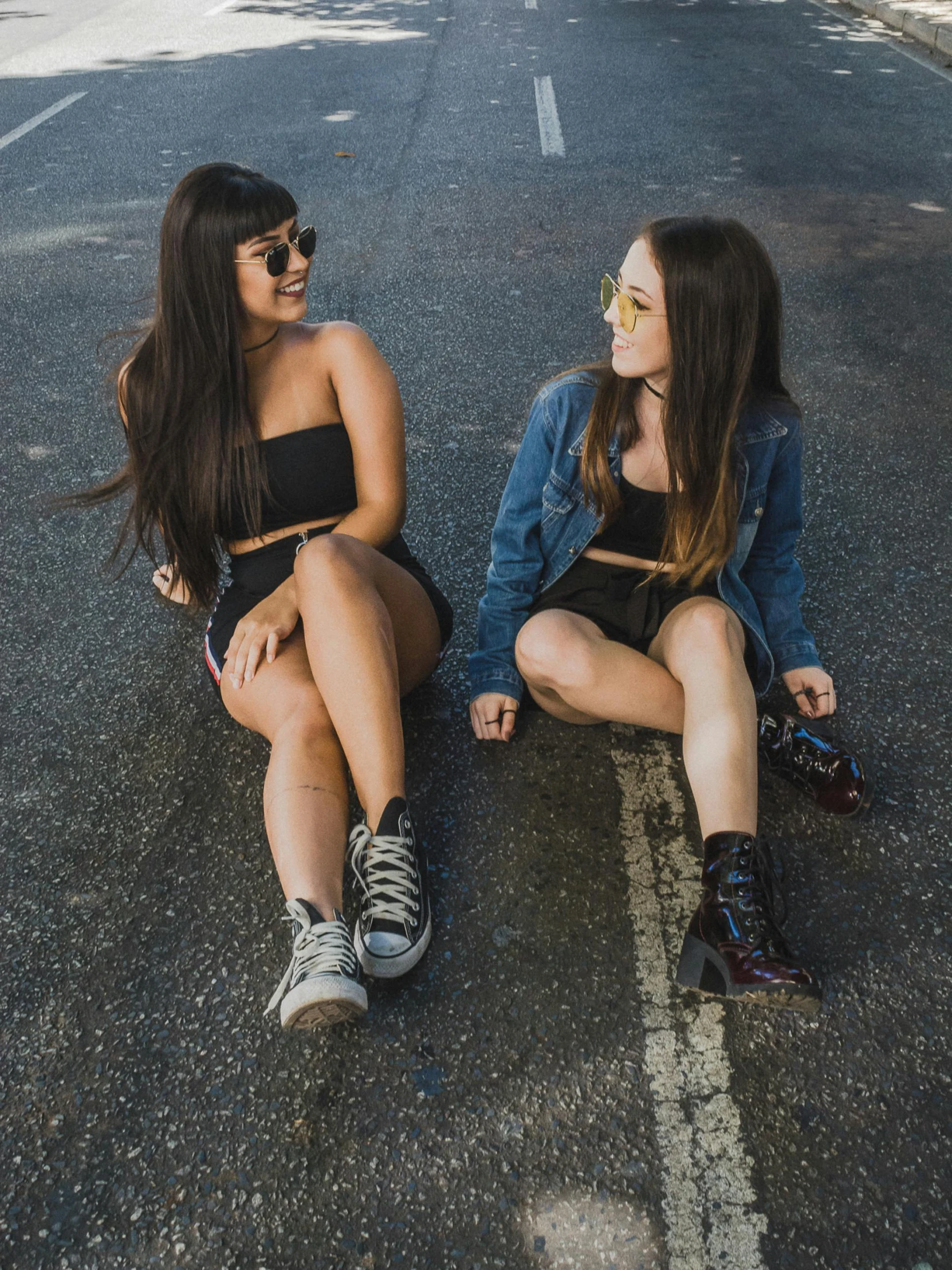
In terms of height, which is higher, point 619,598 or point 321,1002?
point 619,598

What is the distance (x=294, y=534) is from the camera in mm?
3086

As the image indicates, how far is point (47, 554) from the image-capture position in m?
4.01

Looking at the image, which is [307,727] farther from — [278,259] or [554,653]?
[278,259]

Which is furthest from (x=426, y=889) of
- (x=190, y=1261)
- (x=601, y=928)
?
(x=190, y=1261)

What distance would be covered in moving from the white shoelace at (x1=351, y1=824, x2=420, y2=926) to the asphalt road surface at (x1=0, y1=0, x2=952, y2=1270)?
148 mm

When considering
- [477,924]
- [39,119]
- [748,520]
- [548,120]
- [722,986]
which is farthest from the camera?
[39,119]

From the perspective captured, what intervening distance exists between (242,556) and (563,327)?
3005mm

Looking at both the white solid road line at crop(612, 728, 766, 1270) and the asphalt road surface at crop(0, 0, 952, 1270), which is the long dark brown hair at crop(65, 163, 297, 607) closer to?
the asphalt road surface at crop(0, 0, 952, 1270)

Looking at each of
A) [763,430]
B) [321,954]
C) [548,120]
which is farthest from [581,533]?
[548,120]

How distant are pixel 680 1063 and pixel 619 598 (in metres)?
1.18

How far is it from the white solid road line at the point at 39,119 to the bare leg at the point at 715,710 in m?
8.16

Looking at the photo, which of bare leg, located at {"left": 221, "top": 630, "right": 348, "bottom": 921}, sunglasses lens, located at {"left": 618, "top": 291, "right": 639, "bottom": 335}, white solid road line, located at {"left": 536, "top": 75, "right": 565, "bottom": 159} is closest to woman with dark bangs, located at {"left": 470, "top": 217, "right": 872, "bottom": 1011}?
sunglasses lens, located at {"left": 618, "top": 291, "right": 639, "bottom": 335}

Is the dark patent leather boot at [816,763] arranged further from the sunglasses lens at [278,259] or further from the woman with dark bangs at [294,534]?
the sunglasses lens at [278,259]

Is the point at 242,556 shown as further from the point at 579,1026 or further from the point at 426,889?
the point at 579,1026
